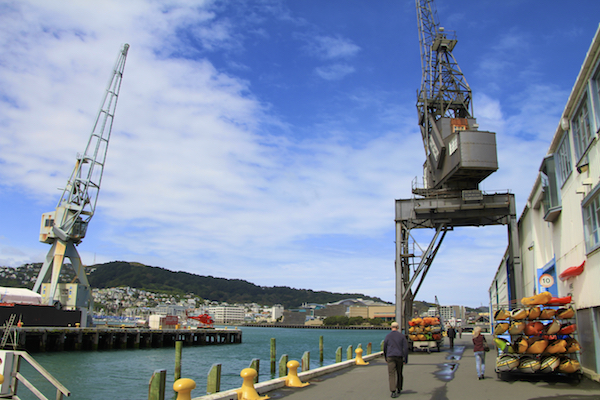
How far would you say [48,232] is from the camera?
197ft

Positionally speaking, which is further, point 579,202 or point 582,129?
point 579,202

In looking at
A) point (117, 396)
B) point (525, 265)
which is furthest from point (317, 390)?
point (525, 265)

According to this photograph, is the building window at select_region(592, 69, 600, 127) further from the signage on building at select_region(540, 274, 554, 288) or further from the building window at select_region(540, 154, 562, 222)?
the signage on building at select_region(540, 274, 554, 288)

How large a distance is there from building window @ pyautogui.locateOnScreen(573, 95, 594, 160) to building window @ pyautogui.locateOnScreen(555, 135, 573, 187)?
111cm

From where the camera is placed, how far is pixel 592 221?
1509 cm

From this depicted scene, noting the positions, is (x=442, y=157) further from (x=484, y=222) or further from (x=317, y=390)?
(x=317, y=390)

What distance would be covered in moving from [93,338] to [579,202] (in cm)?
5474

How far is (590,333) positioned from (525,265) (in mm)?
16806

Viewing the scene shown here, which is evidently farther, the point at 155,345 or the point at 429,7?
the point at 155,345

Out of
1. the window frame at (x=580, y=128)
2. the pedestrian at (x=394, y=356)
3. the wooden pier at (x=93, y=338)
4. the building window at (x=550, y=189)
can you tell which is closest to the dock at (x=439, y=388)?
the pedestrian at (x=394, y=356)

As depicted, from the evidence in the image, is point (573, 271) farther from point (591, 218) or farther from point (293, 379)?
point (293, 379)

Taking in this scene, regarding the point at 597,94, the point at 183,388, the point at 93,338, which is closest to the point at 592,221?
the point at 597,94

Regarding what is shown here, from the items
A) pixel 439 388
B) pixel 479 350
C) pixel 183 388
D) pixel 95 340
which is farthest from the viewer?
pixel 95 340

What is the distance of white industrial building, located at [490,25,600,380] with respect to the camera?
47.2 ft
